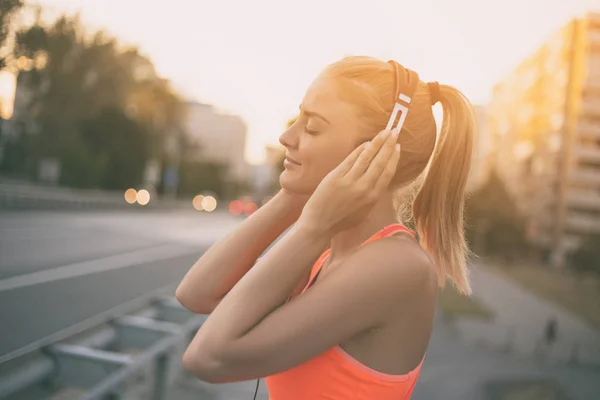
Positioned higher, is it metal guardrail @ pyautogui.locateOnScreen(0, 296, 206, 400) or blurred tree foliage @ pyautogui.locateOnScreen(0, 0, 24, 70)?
blurred tree foliage @ pyautogui.locateOnScreen(0, 0, 24, 70)

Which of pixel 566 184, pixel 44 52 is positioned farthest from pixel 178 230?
pixel 566 184

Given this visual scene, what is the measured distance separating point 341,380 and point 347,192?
0.43 metres

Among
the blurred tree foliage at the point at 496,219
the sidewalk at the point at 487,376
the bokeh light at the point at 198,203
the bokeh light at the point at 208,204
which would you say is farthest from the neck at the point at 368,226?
the bokeh light at the point at 208,204

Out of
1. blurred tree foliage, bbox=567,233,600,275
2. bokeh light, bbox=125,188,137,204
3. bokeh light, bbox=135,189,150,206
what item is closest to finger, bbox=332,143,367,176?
bokeh light, bbox=125,188,137,204

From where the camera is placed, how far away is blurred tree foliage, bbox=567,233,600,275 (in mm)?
38562

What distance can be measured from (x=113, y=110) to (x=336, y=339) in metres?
41.3

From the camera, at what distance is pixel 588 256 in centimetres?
3934

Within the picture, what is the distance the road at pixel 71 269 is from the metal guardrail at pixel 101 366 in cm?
14

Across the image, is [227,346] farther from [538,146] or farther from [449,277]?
[538,146]

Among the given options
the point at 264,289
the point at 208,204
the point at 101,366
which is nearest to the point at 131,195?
the point at 208,204

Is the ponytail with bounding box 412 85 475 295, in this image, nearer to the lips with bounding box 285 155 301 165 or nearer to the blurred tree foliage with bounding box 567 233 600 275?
the lips with bounding box 285 155 301 165

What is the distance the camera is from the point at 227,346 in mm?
1200

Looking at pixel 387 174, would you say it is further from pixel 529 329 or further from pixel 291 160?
pixel 529 329

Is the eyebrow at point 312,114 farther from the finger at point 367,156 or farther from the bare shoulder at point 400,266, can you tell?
the bare shoulder at point 400,266
